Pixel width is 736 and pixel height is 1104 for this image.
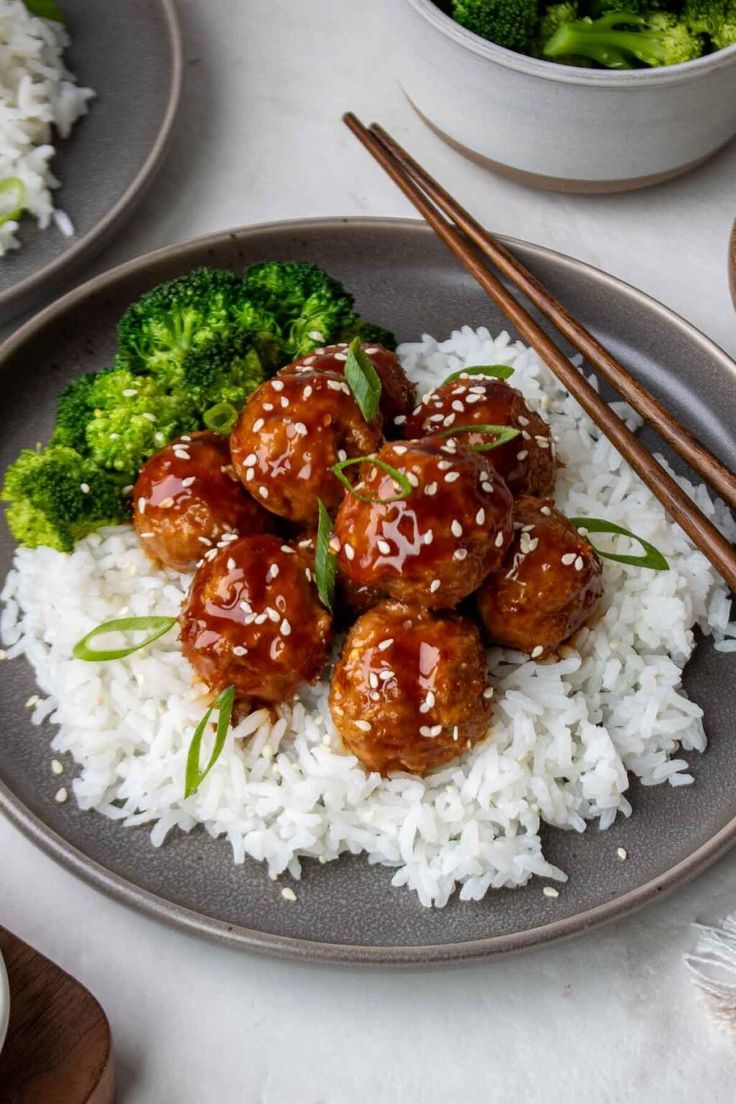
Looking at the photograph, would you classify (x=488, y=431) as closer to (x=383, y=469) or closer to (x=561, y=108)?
(x=383, y=469)

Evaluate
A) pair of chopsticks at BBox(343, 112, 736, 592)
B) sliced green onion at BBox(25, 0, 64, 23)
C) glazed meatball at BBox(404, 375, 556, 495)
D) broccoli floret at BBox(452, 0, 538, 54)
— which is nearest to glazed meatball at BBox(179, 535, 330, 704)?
glazed meatball at BBox(404, 375, 556, 495)

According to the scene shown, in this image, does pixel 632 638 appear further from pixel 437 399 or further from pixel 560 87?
pixel 560 87

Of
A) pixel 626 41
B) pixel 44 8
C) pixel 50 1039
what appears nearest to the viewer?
pixel 50 1039

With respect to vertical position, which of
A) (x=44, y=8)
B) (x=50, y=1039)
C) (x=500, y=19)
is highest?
(x=500, y=19)

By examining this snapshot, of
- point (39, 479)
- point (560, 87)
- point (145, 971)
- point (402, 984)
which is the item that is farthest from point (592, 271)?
point (145, 971)

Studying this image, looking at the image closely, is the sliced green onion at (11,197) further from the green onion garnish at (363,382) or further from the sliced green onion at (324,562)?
the sliced green onion at (324,562)

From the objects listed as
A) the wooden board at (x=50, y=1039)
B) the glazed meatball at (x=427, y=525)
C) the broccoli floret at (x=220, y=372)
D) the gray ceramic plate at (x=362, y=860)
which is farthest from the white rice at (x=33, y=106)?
the wooden board at (x=50, y=1039)

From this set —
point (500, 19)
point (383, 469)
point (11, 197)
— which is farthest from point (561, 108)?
point (11, 197)
